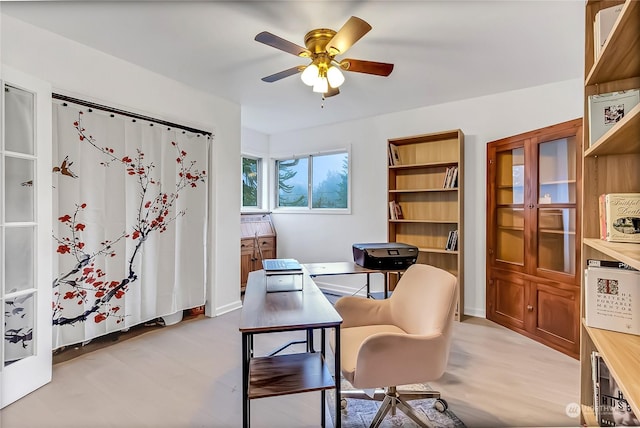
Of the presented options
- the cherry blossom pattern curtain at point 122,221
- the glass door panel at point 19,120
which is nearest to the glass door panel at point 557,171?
the cherry blossom pattern curtain at point 122,221

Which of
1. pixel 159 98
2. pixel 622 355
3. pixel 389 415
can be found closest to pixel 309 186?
pixel 159 98

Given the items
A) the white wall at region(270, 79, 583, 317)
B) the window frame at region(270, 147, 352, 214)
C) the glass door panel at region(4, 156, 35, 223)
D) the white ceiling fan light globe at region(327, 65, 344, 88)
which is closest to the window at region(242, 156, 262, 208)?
the window frame at region(270, 147, 352, 214)

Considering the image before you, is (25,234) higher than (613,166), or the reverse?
(613,166)

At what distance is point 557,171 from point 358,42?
6.73 ft

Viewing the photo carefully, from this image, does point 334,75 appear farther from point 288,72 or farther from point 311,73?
point 288,72

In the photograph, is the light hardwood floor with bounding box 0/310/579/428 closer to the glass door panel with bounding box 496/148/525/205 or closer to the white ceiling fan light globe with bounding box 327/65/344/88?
A: the glass door panel with bounding box 496/148/525/205

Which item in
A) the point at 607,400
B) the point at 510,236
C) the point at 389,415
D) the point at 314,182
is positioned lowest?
the point at 389,415

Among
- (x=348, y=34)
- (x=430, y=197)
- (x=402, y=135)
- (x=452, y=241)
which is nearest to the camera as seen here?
(x=348, y=34)

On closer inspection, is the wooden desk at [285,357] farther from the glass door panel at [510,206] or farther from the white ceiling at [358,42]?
the glass door panel at [510,206]

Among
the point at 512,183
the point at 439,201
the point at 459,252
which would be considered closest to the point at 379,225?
the point at 439,201

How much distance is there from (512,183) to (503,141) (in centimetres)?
43

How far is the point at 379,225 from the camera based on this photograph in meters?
4.05

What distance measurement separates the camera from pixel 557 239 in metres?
2.73

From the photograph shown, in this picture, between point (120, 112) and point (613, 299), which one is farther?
point (120, 112)
